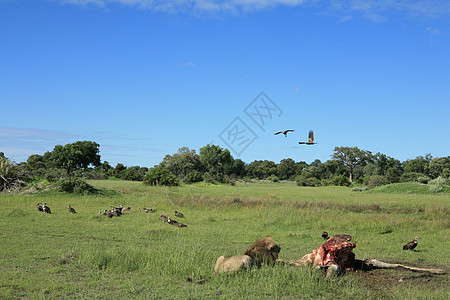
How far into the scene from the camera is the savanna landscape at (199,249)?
7133 millimetres

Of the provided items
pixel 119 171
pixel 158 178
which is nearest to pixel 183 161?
pixel 119 171

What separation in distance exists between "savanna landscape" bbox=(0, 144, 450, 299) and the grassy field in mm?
28

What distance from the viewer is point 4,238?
12.0 m

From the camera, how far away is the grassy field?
7.12 metres

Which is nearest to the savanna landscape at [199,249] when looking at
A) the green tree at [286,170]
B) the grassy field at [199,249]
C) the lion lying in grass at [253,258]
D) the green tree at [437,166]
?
the grassy field at [199,249]

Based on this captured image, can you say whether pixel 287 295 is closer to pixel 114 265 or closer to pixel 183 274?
pixel 183 274

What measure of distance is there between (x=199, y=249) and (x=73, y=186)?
1994 cm

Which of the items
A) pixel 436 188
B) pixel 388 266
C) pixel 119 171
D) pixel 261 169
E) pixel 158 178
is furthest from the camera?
pixel 261 169

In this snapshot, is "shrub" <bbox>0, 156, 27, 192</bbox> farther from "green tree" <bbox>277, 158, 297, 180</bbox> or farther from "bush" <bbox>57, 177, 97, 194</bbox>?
"green tree" <bbox>277, 158, 297, 180</bbox>

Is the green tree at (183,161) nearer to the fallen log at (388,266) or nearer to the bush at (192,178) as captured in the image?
the bush at (192,178)

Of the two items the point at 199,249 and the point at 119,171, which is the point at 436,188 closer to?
the point at 199,249

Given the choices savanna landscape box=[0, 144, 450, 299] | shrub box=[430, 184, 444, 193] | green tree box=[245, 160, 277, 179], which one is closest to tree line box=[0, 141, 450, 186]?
green tree box=[245, 160, 277, 179]

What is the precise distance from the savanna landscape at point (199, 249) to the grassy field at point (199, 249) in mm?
28

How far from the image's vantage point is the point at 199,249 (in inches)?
385
